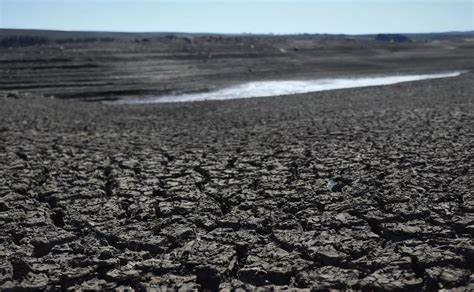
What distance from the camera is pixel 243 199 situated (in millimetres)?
4609

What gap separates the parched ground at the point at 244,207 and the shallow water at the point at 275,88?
9607 millimetres

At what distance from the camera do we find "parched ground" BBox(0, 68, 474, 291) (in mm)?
3262

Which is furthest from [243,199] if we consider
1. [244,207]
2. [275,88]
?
[275,88]

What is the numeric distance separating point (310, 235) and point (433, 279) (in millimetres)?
992

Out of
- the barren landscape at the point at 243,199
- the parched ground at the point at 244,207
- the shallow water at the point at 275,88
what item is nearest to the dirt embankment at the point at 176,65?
the shallow water at the point at 275,88

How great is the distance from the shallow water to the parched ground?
31.5 ft

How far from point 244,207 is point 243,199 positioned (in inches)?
→ 8.2

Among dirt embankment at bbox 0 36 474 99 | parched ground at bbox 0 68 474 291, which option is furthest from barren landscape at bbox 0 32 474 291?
dirt embankment at bbox 0 36 474 99

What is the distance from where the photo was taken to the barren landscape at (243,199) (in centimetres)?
327

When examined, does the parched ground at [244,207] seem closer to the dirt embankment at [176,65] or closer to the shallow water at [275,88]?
the shallow water at [275,88]

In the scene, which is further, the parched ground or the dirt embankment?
the dirt embankment

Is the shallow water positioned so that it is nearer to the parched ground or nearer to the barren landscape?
the barren landscape

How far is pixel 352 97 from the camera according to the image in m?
12.9

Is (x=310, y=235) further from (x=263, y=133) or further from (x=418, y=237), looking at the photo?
(x=263, y=133)
